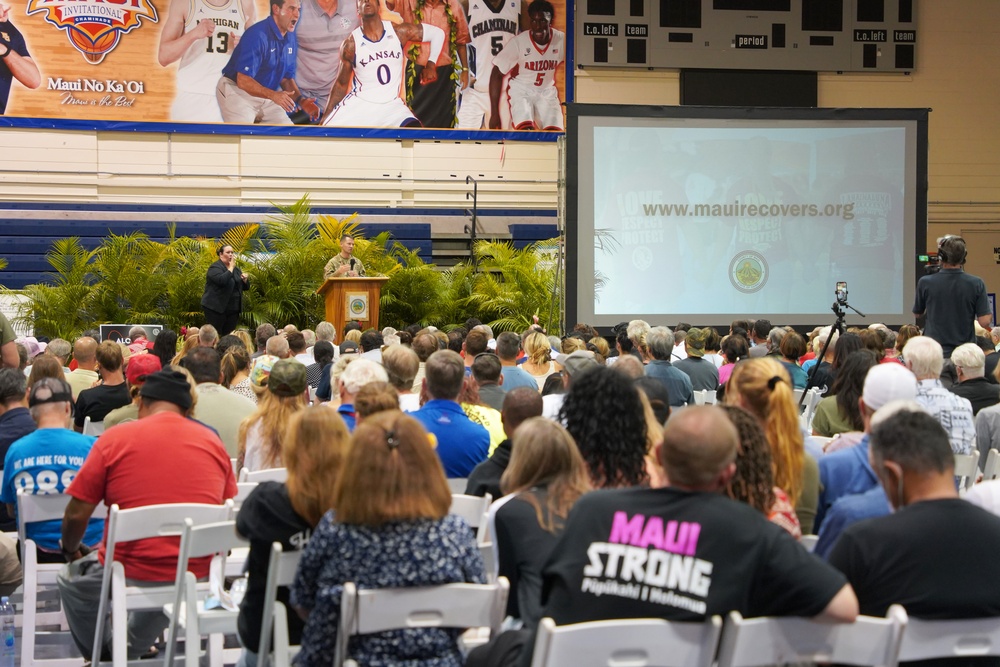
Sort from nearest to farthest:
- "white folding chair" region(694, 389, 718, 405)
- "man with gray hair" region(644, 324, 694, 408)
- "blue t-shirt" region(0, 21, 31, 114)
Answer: "man with gray hair" region(644, 324, 694, 408) < "white folding chair" region(694, 389, 718, 405) < "blue t-shirt" region(0, 21, 31, 114)

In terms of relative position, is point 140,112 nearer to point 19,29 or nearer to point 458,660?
point 19,29

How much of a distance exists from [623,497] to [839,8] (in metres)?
17.2

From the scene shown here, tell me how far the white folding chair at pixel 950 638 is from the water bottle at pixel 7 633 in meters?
3.38

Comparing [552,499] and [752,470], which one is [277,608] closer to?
[552,499]

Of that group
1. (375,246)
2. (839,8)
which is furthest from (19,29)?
(839,8)

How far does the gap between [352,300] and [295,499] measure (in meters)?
8.97

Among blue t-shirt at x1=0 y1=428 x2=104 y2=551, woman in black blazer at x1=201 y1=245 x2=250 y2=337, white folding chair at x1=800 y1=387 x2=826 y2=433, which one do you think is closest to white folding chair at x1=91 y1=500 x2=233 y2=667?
blue t-shirt at x1=0 y1=428 x2=104 y2=551

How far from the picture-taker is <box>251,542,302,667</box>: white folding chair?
9.22 feet

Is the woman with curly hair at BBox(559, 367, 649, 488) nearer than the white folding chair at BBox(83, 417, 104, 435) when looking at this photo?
Yes

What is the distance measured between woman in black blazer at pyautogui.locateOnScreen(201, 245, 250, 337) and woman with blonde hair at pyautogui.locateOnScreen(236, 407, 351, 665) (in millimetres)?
9179

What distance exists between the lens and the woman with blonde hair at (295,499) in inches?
114

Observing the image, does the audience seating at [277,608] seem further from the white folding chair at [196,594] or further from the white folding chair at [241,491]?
the white folding chair at [241,491]

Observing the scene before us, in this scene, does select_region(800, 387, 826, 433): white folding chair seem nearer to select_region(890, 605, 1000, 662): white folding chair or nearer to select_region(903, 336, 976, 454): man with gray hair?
select_region(903, 336, 976, 454): man with gray hair

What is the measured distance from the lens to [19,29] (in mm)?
15695
